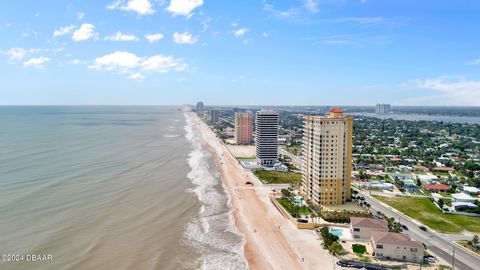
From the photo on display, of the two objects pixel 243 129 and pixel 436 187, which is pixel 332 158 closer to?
pixel 436 187

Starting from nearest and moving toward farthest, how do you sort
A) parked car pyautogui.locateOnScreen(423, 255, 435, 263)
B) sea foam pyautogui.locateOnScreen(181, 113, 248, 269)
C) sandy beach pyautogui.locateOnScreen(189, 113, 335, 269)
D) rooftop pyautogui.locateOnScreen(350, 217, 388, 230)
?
parked car pyautogui.locateOnScreen(423, 255, 435, 263), sandy beach pyautogui.locateOnScreen(189, 113, 335, 269), sea foam pyautogui.locateOnScreen(181, 113, 248, 269), rooftop pyautogui.locateOnScreen(350, 217, 388, 230)

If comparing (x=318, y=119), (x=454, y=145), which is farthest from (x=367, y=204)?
(x=454, y=145)

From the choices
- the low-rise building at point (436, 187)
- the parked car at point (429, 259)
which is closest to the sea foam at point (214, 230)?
the parked car at point (429, 259)

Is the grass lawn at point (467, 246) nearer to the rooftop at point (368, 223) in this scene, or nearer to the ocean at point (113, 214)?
the rooftop at point (368, 223)

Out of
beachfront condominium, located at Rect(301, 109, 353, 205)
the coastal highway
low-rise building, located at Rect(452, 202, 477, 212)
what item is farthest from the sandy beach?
low-rise building, located at Rect(452, 202, 477, 212)

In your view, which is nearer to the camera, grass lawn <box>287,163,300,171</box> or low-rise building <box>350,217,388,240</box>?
low-rise building <box>350,217,388,240</box>

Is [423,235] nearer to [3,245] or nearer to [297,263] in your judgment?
[297,263]

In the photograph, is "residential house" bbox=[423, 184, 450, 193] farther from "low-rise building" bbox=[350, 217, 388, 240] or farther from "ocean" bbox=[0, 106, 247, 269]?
"ocean" bbox=[0, 106, 247, 269]
